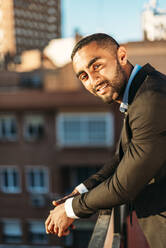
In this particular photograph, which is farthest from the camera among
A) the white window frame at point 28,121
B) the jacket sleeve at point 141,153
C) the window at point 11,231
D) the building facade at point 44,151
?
the window at point 11,231

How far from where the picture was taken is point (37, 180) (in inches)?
439

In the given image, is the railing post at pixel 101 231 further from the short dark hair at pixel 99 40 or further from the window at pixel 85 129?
the window at pixel 85 129

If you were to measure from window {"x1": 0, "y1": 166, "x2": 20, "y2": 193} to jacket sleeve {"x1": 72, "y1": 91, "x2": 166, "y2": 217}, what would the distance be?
10898mm

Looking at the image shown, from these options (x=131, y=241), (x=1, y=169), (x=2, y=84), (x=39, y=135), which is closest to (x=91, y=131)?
(x=39, y=135)

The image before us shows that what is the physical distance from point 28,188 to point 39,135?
2696 mm

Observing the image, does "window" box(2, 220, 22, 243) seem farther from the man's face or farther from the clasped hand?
the man's face

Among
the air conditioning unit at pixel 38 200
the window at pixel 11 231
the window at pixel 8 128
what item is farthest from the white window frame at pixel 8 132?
the window at pixel 11 231

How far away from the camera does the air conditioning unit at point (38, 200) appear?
1095 cm

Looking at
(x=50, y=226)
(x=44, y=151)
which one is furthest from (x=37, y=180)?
(x=50, y=226)

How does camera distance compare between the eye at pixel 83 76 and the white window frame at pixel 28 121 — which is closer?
the eye at pixel 83 76

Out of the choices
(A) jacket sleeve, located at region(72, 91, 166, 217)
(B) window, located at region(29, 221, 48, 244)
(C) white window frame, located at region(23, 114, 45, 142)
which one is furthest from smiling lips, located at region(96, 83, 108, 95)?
(B) window, located at region(29, 221, 48, 244)

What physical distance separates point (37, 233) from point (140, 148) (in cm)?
1229

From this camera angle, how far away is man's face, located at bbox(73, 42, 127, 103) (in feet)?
3.49

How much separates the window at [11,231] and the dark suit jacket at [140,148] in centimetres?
1204
